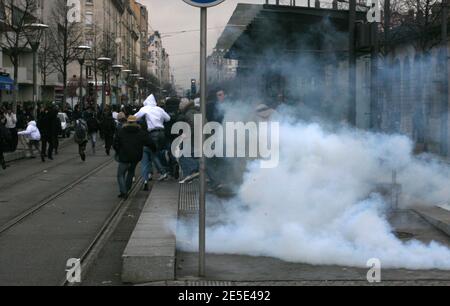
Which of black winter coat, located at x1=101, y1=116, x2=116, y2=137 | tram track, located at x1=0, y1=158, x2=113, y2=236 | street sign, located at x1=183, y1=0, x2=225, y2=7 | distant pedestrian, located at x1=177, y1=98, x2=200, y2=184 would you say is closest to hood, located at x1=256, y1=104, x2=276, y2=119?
distant pedestrian, located at x1=177, y1=98, x2=200, y2=184

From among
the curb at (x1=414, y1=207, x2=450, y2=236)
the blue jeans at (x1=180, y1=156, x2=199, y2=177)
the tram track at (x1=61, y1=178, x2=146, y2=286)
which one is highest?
the blue jeans at (x1=180, y1=156, x2=199, y2=177)

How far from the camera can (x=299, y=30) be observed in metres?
13.9

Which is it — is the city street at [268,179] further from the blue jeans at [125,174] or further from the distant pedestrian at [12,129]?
the distant pedestrian at [12,129]

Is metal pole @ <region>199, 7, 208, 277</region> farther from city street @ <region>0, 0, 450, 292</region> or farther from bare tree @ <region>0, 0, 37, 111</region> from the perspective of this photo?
bare tree @ <region>0, 0, 37, 111</region>

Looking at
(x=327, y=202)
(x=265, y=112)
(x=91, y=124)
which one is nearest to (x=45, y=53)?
(x=91, y=124)

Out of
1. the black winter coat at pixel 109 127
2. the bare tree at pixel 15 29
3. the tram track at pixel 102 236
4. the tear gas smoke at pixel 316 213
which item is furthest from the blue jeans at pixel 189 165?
the bare tree at pixel 15 29

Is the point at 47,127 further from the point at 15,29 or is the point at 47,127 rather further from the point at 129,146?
the point at 129,146

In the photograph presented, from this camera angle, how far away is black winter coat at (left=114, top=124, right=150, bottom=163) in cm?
1140

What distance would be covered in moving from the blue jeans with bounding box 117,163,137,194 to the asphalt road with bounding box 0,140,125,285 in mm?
309

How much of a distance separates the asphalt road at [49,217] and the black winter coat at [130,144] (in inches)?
35.0

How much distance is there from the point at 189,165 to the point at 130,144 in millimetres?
1977

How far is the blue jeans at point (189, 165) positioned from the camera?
512 inches
